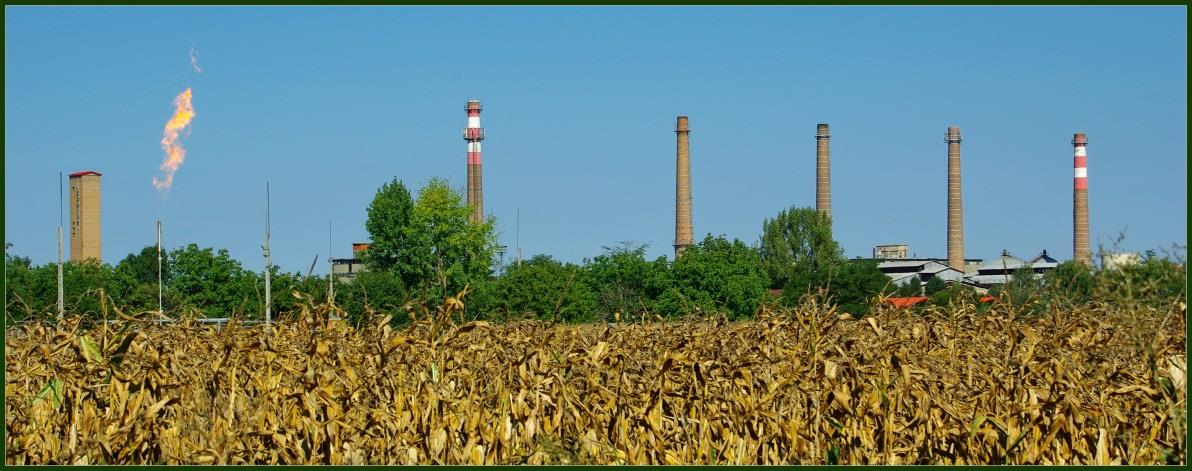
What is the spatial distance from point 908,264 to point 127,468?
111m

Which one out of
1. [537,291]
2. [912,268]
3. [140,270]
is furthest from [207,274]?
[912,268]

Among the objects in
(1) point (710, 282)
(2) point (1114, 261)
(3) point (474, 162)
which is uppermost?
(3) point (474, 162)

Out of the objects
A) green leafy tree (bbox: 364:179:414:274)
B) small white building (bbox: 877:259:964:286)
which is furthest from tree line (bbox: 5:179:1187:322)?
small white building (bbox: 877:259:964:286)

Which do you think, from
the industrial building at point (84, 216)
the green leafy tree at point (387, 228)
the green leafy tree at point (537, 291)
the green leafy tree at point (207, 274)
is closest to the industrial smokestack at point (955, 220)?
the green leafy tree at point (537, 291)

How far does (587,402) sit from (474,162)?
8677 cm

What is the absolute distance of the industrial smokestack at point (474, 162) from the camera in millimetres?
95312

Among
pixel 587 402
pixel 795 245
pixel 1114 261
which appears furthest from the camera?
pixel 795 245

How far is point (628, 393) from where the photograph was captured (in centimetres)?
1191

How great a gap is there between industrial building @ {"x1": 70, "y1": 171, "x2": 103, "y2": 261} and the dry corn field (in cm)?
8045

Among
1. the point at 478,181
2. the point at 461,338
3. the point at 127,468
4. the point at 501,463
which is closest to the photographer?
the point at 127,468

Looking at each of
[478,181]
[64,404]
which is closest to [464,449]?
[64,404]

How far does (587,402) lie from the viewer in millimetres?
11750

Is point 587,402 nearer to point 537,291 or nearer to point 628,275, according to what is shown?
point 537,291

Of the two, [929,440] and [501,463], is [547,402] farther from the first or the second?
[929,440]
